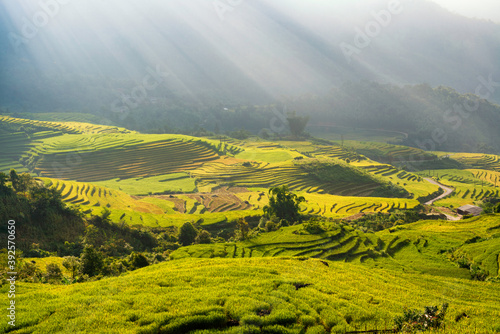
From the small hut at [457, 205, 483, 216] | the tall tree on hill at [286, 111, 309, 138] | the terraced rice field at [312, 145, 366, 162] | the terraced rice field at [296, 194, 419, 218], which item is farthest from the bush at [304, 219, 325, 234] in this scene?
the tall tree on hill at [286, 111, 309, 138]

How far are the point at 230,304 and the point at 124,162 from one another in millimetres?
62116

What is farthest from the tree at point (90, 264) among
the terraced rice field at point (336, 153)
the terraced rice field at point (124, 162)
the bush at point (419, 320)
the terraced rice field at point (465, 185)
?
→ the terraced rice field at point (336, 153)

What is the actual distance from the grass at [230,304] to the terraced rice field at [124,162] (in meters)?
54.3

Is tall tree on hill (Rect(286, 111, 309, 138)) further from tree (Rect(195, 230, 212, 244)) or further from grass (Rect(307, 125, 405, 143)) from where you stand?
tree (Rect(195, 230, 212, 244))

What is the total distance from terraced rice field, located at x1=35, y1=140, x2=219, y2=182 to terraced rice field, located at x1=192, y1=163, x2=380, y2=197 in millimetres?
6786

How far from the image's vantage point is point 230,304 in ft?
22.8

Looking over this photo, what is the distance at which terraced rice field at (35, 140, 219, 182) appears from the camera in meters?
59.5

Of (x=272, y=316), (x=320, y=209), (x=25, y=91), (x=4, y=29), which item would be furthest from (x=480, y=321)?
(x=4, y=29)

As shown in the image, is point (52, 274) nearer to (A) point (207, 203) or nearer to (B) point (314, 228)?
(B) point (314, 228)

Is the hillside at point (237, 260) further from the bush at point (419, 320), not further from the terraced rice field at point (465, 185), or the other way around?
the terraced rice field at point (465, 185)

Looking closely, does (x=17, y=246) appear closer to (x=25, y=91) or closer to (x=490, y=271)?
(x=490, y=271)

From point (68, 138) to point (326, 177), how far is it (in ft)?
211

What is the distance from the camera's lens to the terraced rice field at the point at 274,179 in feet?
185

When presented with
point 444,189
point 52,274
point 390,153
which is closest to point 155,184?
point 52,274
